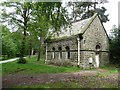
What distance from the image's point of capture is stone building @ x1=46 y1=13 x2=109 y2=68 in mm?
29344

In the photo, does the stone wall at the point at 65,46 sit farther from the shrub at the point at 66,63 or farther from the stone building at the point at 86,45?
the shrub at the point at 66,63

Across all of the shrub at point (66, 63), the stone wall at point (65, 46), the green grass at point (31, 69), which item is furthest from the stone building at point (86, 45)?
the green grass at point (31, 69)

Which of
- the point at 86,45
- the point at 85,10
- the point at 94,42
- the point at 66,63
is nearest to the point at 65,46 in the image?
the point at 66,63

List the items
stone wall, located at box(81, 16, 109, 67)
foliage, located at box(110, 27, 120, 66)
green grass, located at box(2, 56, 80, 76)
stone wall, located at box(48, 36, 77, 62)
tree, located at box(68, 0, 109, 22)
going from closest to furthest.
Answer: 1. green grass, located at box(2, 56, 80, 76)
2. stone wall, located at box(81, 16, 109, 67)
3. stone wall, located at box(48, 36, 77, 62)
4. foliage, located at box(110, 27, 120, 66)
5. tree, located at box(68, 0, 109, 22)

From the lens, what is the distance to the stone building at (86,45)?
2934 centimetres

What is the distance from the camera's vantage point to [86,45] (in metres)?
29.6

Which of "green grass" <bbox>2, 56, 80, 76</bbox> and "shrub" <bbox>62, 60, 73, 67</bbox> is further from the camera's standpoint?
"shrub" <bbox>62, 60, 73, 67</bbox>

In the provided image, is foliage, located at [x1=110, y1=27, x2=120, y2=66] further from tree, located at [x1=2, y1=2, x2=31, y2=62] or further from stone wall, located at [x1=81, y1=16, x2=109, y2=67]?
tree, located at [x1=2, y1=2, x2=31, y2=62]

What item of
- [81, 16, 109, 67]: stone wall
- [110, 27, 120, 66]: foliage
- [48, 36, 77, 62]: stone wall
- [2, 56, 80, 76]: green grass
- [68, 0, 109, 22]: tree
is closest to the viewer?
[2, 56, 80, 76]: green grass

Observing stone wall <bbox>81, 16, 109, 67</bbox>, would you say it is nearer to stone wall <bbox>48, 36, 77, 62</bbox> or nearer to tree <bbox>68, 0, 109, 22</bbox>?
stone wall <bbox>48, 36, 77, 62</bbox>

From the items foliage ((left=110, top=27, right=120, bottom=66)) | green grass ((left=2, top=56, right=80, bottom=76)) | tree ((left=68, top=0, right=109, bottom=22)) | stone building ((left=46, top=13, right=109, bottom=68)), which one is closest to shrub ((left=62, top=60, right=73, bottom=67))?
stone building ((left=46, top=13, right=109, bottom=68))

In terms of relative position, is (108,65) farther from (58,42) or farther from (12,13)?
(12,13)

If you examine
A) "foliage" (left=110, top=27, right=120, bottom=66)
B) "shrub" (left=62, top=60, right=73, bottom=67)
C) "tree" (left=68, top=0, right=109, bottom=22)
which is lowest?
"shrub" (left=62, top=60, right=73, bottom=67)

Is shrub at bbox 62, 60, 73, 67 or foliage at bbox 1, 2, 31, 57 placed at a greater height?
foliage at bbox 1, 2, 31, 57
